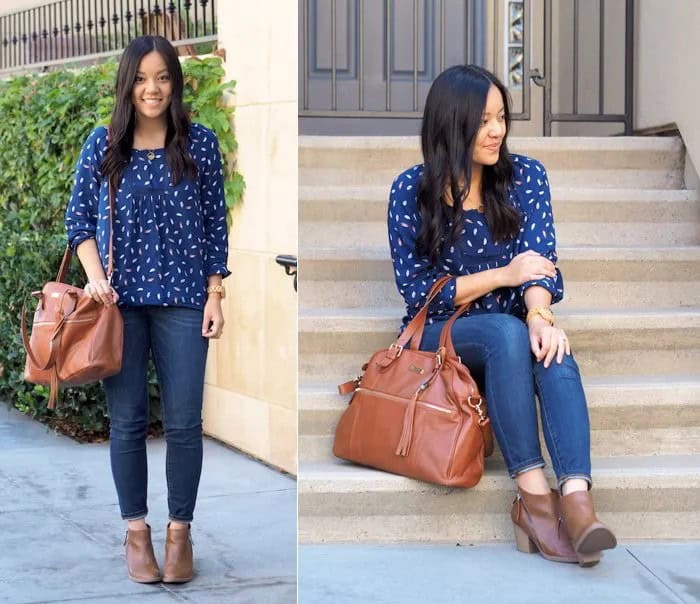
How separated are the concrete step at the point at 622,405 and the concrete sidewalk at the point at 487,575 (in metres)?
0.44

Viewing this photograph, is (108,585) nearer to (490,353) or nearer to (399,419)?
(399,419)

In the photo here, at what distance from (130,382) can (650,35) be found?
9.95ft

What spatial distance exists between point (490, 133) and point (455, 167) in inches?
5.3

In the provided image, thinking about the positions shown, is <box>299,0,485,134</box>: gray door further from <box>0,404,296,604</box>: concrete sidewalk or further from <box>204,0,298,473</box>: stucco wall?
<box>0,404,296,604</box>: concrete sidewalk

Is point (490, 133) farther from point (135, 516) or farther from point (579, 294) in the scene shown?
point (135, 516)

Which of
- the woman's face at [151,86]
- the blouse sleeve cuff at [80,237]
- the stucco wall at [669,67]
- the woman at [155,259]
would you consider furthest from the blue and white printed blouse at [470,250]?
the stucco wall at [669,67]

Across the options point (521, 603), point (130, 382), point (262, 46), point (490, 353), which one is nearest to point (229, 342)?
point (262, 46)

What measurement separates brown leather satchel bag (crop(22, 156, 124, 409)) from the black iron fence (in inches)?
85.7

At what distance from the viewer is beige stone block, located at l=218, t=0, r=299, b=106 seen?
438 centimetres

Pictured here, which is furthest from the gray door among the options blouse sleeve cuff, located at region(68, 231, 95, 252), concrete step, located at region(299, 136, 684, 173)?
blouse sleeve cuff, located at region(68, 231, 95, 252)

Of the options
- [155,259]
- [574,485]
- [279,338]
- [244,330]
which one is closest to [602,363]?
[574,485]

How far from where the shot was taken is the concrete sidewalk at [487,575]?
2865mm

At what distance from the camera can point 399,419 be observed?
10.5 feet

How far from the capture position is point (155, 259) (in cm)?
319
